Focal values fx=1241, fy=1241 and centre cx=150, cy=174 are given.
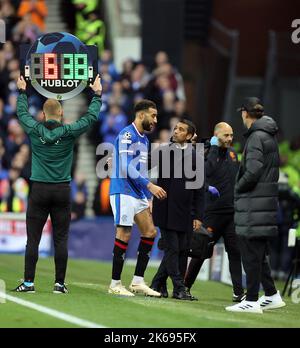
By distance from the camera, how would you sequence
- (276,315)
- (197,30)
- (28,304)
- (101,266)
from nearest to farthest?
(28,304), (276,315), (101,266), (197,30)

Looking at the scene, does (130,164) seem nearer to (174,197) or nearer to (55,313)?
(174,197)

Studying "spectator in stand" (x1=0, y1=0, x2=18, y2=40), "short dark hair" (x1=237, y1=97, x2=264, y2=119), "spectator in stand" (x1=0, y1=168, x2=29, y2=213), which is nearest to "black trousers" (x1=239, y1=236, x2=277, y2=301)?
"short dark hair" (x1=237, y1=97, x2=264, y2=119)

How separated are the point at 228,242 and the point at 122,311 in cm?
302

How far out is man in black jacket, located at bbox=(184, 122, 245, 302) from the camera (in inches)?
558

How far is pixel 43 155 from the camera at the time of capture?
1270 cm

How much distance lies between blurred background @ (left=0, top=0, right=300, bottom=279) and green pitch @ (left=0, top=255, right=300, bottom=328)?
Result: 7051mm

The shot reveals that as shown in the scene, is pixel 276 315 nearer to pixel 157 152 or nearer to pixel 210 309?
pixel 210 309

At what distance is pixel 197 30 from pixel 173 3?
201 centimetres

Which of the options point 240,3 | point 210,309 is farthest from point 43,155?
point 240,3

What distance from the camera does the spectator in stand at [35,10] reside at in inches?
1048

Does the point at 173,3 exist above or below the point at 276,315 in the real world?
above

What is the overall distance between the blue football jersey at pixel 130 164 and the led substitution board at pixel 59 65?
0.73 m

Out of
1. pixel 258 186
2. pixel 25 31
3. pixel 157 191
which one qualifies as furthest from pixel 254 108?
pixel 25 31

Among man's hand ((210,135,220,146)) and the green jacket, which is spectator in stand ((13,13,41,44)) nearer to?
man's hand ((210,135,220,146))
